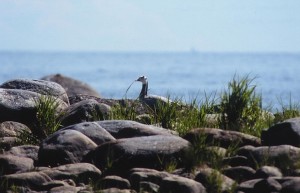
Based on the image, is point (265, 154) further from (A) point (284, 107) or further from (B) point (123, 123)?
(A) point (284, 107)

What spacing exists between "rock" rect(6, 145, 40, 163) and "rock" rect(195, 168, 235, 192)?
7.84ft

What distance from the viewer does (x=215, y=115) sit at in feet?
48.3

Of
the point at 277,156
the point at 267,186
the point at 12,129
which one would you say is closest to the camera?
the point at 267,186

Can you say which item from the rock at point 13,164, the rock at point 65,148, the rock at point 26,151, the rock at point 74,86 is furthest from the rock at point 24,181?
the rock at point 74,86

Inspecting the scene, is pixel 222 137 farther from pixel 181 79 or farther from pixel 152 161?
pixel 181 79

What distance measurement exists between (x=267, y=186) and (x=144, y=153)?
1651mm

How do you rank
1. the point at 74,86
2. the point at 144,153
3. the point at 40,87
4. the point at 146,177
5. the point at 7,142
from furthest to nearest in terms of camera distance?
the point at 74,86 < the point at 40,87 < the point at 7,142 < the point at 144,153 < the point at 146,177

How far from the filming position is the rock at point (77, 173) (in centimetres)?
1243

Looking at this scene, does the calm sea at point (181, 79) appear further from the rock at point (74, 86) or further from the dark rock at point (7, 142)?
the dark rock at point (7, 142)

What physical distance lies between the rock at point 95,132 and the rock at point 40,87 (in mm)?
2879

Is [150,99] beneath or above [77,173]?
above

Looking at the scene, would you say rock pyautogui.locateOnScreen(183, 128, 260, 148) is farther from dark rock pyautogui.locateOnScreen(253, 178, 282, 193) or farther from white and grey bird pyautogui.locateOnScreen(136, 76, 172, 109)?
white and grey bird pyautogui.locateOnScreen(136, 76, 172, 109)

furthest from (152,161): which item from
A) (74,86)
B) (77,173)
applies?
(74,86)

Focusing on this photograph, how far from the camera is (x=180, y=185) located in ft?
38.1
